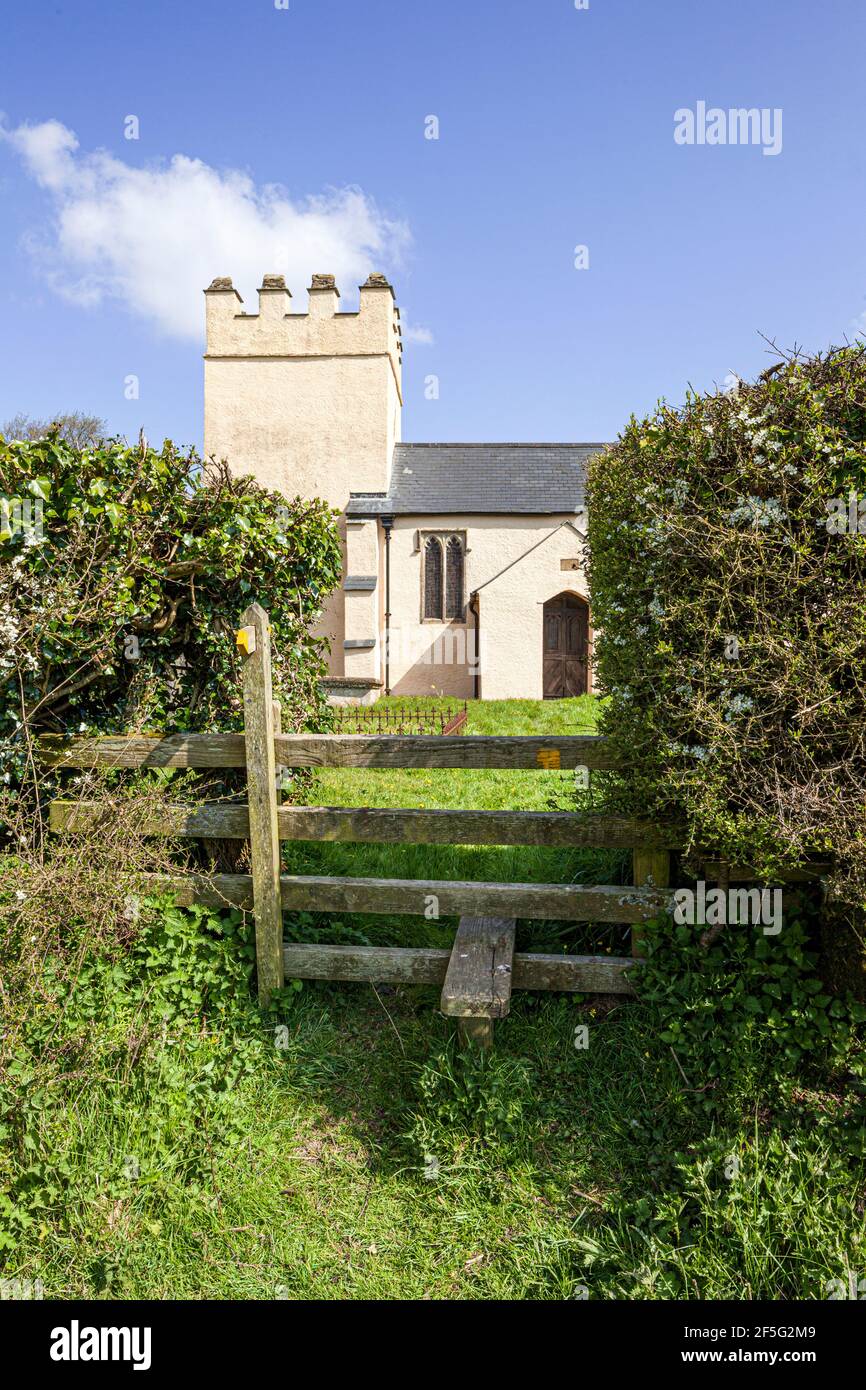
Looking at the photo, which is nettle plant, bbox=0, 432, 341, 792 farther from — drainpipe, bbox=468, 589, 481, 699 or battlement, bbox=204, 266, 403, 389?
battlement, bbox=204, 266, 403, 389

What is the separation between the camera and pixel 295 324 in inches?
965

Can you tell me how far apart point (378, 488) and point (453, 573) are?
13.1 feet

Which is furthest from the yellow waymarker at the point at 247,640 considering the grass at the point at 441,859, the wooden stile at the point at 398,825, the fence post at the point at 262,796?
the grass at the point at 441,859

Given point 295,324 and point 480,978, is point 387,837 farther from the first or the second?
point 295,324

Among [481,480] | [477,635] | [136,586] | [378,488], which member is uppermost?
[481,480]

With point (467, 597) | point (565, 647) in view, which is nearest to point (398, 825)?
point (565, 647)

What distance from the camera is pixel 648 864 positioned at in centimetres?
381

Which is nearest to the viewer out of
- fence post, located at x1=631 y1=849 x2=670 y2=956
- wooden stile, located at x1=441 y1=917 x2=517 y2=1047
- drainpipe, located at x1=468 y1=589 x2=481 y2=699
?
wooden stile, located at x1=441 y1=917 x2=517 y2=1047

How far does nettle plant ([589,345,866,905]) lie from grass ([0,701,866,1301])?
116cm

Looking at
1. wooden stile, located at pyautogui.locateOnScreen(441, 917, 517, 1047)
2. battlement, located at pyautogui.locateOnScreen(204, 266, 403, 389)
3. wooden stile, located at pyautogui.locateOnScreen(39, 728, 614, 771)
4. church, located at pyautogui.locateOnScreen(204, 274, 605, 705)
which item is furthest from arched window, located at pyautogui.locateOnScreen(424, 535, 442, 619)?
wooden stile, located at pyautogui.locateOnScreen(441, 917, 517, 1047)

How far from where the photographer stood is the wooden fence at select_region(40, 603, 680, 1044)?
12.5 feet

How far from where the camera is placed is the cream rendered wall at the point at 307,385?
24406 mm
